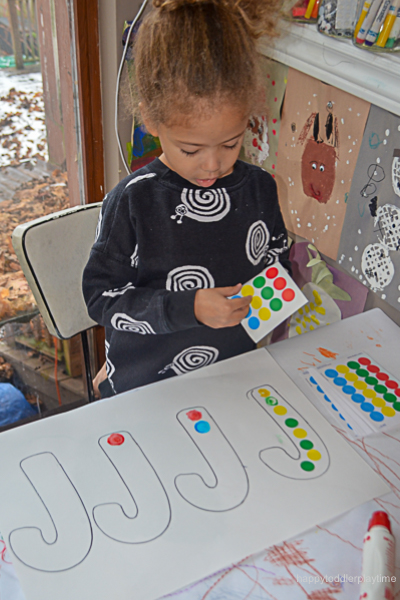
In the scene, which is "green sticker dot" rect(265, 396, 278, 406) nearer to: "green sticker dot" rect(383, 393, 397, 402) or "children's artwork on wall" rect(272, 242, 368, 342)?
"green sticker dot" rect(383, 393, 397, 402)

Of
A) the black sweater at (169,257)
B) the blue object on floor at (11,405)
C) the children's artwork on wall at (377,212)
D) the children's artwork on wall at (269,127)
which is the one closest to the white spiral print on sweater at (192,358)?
the black sweater at (169,257)

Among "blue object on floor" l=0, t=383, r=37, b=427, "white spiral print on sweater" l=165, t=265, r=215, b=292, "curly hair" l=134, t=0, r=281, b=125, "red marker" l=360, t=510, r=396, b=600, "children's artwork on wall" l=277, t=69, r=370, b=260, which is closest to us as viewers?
"red marker" l=360, t=510, r=396, b=600

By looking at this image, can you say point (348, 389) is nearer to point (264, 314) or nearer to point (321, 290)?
point (264, 314)

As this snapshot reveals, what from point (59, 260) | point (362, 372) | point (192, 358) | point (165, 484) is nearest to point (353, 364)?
point (362, 372)

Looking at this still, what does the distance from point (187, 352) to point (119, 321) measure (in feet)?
0.59

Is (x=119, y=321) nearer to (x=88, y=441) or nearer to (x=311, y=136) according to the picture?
(x=88, y=441)

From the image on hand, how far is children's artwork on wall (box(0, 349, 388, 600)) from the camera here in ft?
1.83

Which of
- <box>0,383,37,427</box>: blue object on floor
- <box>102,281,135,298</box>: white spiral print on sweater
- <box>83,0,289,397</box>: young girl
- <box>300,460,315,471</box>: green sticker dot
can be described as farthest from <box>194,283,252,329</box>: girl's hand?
<box>0,383,37,427</box>: blue object on floor

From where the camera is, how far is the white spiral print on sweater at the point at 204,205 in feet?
2.78

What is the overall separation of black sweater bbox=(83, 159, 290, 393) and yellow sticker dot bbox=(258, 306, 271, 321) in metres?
0.11

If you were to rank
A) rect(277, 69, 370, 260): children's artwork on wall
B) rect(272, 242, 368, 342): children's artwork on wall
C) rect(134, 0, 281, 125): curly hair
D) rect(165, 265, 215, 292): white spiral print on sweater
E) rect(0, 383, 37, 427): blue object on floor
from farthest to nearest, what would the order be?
rect(0, 383, 37, 427): blue object on floor → rect(272, 242, 368, 342): children's artwork on wall → rect(277, 69, 370, 260): children's artwork on wall → rect(165, 265, 215, 292): white spiral print on sweater → rect(134, 0, 281, 125): curly hair

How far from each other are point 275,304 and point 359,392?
0.65 ft

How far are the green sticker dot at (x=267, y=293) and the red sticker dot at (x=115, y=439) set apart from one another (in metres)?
0.31

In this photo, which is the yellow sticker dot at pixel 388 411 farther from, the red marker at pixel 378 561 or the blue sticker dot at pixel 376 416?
the red marker at pixel 378 561
